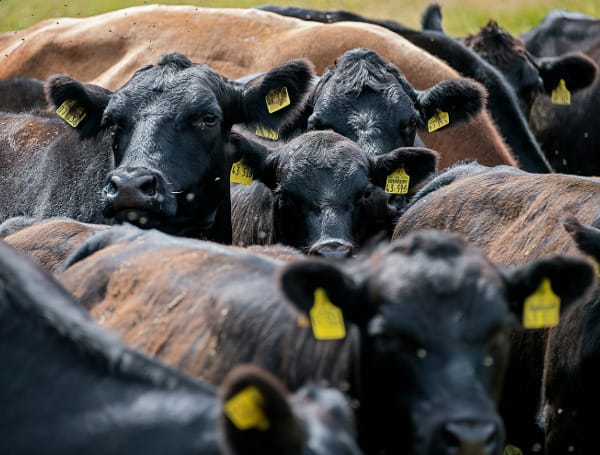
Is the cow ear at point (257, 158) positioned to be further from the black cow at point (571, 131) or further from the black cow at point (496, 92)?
the black cow at point (571, 131)

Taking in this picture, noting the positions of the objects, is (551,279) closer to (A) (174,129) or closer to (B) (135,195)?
(B) (135,195)

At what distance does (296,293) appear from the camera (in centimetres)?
432

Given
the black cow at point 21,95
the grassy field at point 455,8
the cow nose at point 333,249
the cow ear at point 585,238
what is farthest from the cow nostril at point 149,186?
the grassy field at point 455,8

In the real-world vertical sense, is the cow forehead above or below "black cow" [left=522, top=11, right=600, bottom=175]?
above

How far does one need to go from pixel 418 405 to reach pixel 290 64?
14.2 ft

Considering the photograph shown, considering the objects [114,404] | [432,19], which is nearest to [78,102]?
[114,404]

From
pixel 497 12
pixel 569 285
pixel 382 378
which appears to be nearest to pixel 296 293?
pixel 382 378

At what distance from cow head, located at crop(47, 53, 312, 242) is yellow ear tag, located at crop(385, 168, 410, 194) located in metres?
0.88

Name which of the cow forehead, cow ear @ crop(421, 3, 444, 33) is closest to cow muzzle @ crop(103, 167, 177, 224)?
the cow forehead

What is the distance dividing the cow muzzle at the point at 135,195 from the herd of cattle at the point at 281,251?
0.04 ft

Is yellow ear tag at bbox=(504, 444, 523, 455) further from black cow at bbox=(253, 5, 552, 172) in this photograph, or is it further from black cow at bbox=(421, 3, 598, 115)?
black cow at bbox=(421, 3, 598, 115)

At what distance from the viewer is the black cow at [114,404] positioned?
333cm

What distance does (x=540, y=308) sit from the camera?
455 cm

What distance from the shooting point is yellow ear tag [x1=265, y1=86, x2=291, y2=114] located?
26.5 ft
